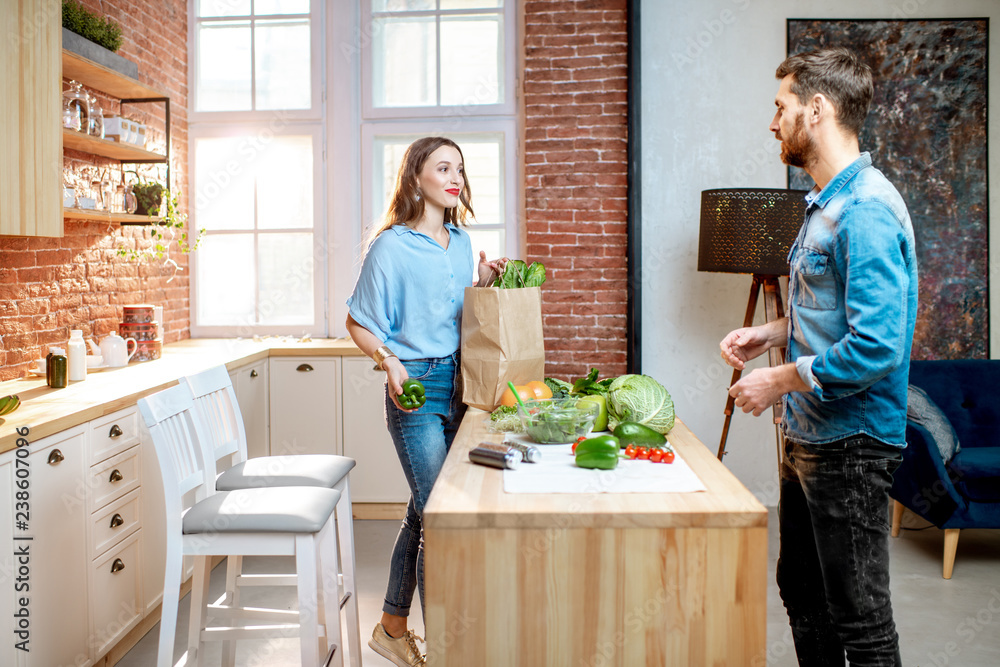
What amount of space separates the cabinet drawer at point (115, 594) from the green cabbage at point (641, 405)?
5.75ft

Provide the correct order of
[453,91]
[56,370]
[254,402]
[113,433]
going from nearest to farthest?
[113,433] → [56,370] → [254,402] → [453,91]

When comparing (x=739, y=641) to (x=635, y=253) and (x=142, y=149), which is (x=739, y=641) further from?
(x=142, y=149)

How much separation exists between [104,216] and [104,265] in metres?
0.46

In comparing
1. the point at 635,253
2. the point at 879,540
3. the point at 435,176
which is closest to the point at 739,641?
the point at 879,540

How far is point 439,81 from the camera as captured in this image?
4547 millimetres

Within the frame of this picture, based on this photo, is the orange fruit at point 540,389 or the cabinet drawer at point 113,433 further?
the cabinet drawer at point 113,433

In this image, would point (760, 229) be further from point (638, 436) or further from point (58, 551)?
point (58, 551)

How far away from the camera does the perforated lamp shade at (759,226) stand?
3508 millimetres

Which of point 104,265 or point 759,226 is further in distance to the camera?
point 104,265

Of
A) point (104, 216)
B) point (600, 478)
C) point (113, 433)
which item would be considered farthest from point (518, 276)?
point (104, 216)

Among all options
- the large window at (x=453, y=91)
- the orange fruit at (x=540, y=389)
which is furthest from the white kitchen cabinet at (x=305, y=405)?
the orange fruit at (x=540, y=389)

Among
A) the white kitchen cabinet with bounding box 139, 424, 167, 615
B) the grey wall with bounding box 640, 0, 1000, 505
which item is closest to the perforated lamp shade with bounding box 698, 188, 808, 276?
the grey wall with bounding box 640, 0, 1000, 505

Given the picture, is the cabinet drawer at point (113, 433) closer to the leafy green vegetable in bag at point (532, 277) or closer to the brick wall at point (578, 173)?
the leafy green vegetable in bag at point (532, 277)

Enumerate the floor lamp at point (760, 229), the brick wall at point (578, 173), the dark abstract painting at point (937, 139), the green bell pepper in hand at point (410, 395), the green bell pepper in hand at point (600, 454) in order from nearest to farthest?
the green bell pepper in hand at point (600, 454) < the green bell pepper in hand at point (410, 395) < the floor lamp at point (760, 229) < the dark abstract painting at point (937, 139) < the brick wall at point (578, 173)
